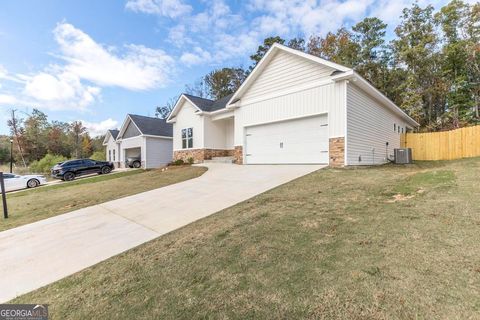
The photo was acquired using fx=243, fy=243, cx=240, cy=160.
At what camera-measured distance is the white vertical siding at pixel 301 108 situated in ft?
32.9

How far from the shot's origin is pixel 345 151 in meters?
9.77

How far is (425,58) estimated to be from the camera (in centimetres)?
2059

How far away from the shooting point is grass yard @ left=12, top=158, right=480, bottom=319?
216 centimetres

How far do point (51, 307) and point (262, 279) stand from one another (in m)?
2.38

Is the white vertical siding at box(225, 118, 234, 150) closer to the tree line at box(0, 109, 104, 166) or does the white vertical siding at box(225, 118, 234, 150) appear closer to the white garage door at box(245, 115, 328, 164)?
the white garage door at box(245, 115, 328, 164)

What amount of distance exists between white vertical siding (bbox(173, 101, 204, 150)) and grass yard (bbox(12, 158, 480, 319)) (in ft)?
43.7

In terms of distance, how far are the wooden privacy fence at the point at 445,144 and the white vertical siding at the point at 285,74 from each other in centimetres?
927

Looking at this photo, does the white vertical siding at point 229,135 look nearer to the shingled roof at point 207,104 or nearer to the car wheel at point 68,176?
the shingled roof at point 207,104

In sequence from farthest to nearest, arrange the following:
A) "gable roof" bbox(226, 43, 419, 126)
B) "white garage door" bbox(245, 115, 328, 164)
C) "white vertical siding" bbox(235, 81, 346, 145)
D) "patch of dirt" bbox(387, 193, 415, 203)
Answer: "white garage door" bbox(245, 115, 328, 164) < "white vertical siding" bbox(235, 81, 346, 145) < "gable roof" bbox(226, 43, 419, 126) < "patch of dirt" bbox(387, 193, 415, 203)

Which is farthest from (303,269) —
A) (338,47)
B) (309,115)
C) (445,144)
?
(338,47)

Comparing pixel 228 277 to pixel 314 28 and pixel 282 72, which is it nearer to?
pixel 282 72

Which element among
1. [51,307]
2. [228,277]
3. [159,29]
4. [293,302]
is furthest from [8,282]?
[159,29]

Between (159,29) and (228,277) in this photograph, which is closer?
(228,277)

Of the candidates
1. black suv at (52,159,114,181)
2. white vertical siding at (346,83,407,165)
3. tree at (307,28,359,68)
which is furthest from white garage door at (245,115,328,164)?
tree at (307,28,359,68)
